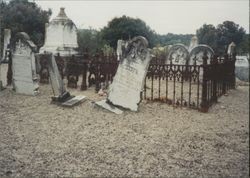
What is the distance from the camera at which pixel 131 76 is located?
8.30 meters

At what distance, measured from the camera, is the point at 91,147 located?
→ 5.64m

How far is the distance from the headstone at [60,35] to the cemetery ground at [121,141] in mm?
5570

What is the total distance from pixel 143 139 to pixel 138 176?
64.6 inches

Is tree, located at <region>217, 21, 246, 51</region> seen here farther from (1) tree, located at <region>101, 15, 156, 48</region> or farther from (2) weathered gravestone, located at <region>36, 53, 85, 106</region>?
(2) weathered gravestone, located at <region>36, 53, 85, 106</region>

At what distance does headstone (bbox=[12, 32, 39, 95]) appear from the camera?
9727 millimetres

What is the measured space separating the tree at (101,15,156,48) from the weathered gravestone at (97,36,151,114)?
21417 mm

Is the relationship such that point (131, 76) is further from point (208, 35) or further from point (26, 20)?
point (208, 35)

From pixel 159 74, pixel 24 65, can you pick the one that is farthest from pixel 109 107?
pixel 24 65

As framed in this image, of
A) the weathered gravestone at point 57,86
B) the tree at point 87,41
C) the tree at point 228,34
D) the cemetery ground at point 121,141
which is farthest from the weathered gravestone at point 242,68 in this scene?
the tree at point 228,34

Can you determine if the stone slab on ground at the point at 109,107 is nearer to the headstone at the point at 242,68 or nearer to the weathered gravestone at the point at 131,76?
the weathered gravestone at the point at 131,76

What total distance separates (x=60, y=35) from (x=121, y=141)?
9.46 m

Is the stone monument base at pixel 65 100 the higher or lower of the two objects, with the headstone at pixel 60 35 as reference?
lower

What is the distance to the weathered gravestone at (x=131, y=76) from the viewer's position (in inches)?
321

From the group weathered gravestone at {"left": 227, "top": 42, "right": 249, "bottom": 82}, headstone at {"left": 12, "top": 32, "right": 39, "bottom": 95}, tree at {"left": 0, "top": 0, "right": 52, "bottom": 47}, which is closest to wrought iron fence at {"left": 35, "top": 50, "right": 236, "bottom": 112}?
headstone at {"left": 12, "top": 32, "right": 39, "bottom": 95}
